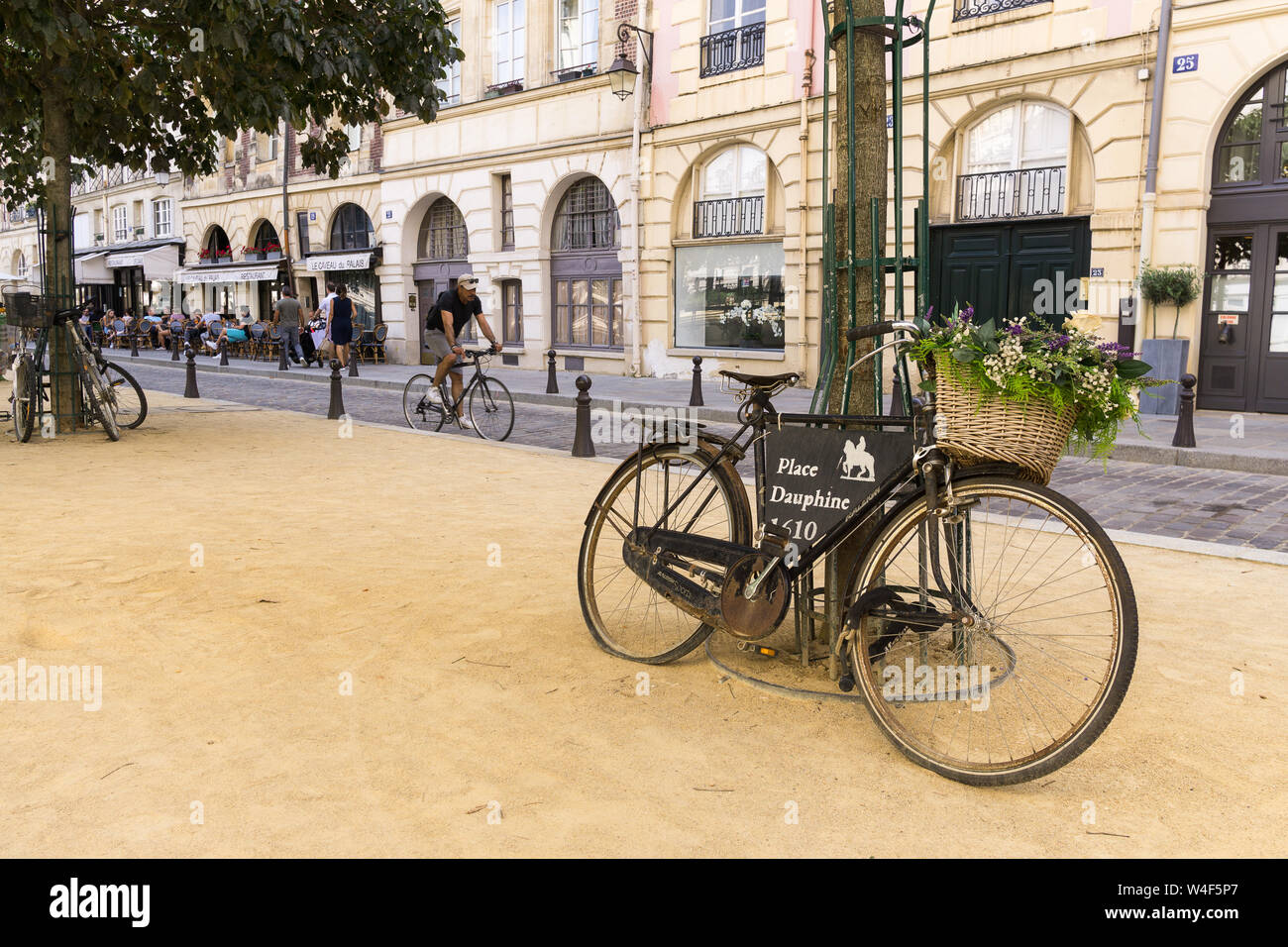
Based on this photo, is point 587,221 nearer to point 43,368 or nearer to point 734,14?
point 734,14

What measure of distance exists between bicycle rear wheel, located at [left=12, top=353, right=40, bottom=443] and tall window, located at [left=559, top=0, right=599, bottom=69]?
545 inches

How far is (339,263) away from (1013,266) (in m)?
18.1

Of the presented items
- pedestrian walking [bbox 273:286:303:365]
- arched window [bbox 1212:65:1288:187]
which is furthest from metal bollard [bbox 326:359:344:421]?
pedestrian walking [bbox 273:286:303:365]

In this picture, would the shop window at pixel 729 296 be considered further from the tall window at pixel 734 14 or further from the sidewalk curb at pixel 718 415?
the sidewalk curb at pixel 718 415

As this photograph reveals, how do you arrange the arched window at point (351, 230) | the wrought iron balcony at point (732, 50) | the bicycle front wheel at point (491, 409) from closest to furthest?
the bicycle front wheel at point (491, 409) < the wrought iron balcony at point (732, 50) < the arched window at point (351, 230)

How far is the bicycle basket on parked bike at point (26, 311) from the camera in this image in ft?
35.2

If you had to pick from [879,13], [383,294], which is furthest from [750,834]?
[383,294]

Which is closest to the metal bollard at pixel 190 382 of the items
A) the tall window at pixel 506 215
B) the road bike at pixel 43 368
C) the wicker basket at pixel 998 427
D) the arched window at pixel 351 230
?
the road bike at pixel 43 368

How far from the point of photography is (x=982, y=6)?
15898 millimetres

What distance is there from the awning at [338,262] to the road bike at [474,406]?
16.1m

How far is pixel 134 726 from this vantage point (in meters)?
3.42

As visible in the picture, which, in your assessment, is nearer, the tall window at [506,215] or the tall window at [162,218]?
the tall window at [506,215]
